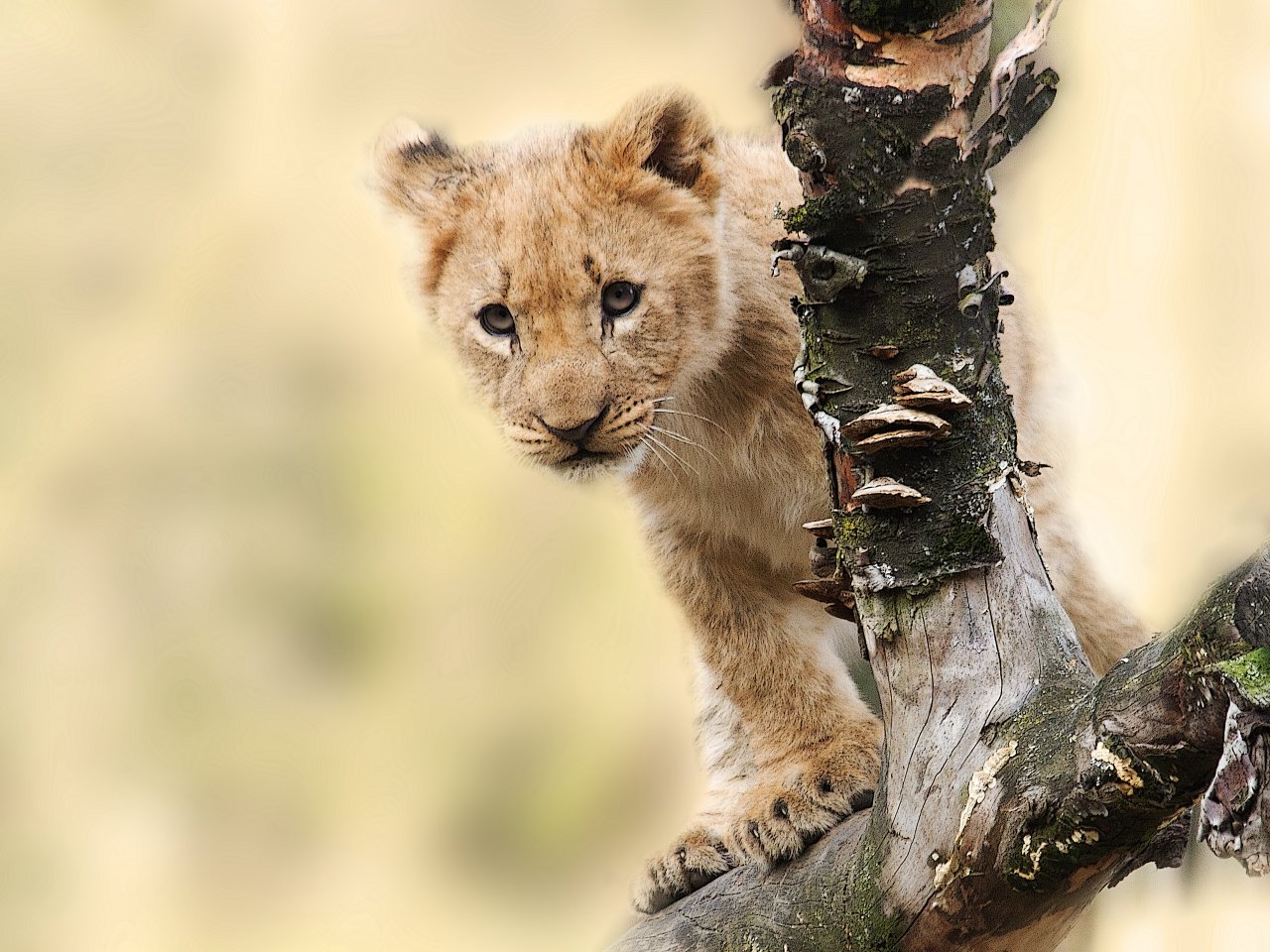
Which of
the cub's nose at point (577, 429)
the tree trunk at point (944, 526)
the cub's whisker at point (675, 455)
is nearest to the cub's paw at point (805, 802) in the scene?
the tree trunk at point (944, 526)

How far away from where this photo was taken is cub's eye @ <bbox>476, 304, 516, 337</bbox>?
8.54 ft

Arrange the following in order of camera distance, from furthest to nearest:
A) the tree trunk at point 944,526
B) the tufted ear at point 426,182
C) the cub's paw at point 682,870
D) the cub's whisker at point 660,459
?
the tufted ear at point 426,182, the cub's paw at point 682,870, the cub's whisker at point 660,459, the tree trunk at point 944,526

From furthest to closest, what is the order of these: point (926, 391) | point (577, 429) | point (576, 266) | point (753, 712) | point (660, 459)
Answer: point (753, 712) < point (660, 459) < point (576, 266) < point (577, 429) < point (926, 391)

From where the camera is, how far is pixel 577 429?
243 cm

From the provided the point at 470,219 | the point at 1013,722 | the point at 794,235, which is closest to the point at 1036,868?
the point at 1013,722

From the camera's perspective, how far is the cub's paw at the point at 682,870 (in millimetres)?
2643

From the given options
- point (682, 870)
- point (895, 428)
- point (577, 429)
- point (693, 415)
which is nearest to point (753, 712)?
point (682, 870)

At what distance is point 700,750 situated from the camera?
3.38 metres

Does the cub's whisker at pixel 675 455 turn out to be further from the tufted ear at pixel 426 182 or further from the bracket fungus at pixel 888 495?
the bracket fungus at pixel 888 495

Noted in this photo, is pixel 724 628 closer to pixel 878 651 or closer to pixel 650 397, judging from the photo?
pixel 650 397

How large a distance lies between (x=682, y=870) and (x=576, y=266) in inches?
47.8

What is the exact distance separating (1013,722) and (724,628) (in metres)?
1.41

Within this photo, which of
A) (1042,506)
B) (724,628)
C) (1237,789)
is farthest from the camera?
(724,628)

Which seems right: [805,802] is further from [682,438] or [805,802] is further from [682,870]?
[682,438]
